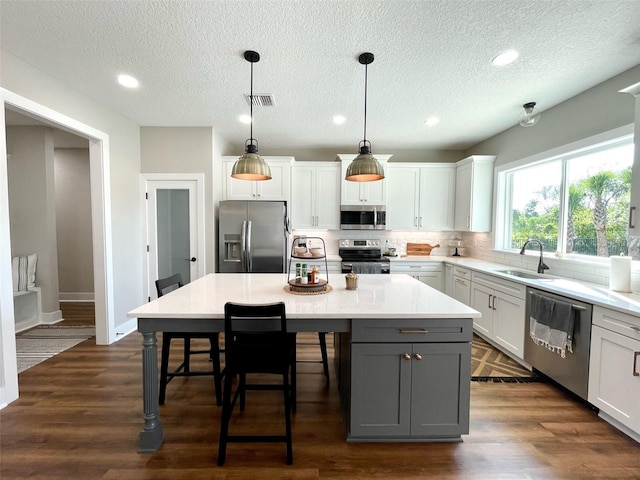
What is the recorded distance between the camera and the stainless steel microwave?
178 inches

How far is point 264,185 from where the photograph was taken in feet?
14.2

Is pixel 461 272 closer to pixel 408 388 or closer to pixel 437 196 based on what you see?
pixel 437 196

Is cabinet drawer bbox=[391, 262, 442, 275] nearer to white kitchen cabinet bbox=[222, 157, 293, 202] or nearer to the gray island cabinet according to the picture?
white kitchen cabinet bbox=[222, 157, 293, 202]

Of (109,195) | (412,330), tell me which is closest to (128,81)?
(109,195)

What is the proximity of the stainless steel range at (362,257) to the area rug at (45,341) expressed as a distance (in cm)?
352

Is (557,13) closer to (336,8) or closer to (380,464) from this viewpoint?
(336,8)

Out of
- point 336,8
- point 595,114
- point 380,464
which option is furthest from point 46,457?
point 595,114

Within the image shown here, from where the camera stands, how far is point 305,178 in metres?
4.52

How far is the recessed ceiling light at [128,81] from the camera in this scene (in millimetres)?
2553

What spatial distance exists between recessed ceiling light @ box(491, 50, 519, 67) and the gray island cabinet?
2.05m

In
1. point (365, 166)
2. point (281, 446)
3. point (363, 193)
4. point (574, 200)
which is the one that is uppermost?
point (363, 193)

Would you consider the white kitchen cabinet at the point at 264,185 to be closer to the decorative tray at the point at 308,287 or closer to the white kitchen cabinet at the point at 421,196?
the white kitchen cabinet at the point at 421,196

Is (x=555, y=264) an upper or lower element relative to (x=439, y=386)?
upper

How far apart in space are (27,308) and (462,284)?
19.5 ft
